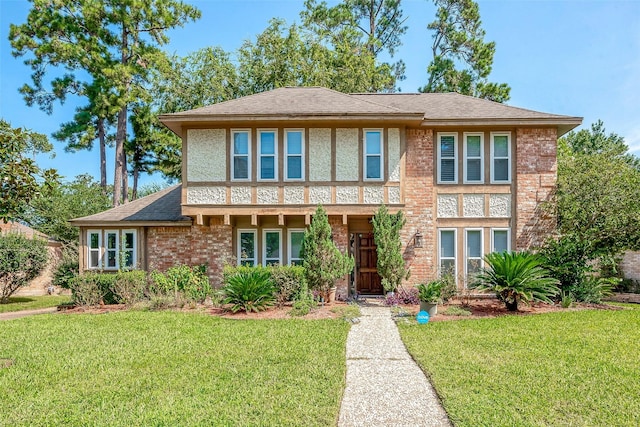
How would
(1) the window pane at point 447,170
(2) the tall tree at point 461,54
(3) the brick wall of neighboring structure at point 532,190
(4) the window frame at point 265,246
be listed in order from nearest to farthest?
1. (3) the brick wall of neighboring structure at point 532,190
2. (1) the window pane at point 447,170
3. (4) the window frame at point 265,246
4. (2) the tall tree at point 461,54

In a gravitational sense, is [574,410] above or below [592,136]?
below

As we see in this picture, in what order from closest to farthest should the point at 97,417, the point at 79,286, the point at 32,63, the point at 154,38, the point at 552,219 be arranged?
the point at 97,417 < the point at 79,286 < the point at 552,219 < the point at 32,63 < the point at 154,38

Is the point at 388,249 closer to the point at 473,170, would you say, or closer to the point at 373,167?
the point at 373,167

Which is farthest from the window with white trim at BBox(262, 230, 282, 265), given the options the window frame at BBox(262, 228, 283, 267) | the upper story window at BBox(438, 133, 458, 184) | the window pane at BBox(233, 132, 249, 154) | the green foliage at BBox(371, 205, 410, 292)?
the upper story window at BBox(438, 133, 458, 184)

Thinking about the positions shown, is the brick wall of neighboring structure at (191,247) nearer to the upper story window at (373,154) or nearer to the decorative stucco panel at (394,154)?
the upper story window at (373,154)

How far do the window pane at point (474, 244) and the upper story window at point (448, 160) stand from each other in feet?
6.20

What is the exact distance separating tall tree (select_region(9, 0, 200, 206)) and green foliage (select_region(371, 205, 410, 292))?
1676 cm

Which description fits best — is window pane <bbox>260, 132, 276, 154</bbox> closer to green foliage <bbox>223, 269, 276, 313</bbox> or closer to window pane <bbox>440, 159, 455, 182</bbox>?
green foliage <bbox>223, 269, 276, 313</bbox>

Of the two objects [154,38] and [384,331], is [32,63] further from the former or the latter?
[384,331]

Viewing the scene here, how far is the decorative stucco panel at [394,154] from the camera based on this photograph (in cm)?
1223

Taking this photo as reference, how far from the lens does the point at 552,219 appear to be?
12.8 metres

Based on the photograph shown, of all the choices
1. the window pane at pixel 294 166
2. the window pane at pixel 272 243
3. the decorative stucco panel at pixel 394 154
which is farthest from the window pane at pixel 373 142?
the window pane at pixel 272 243

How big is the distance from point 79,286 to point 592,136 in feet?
119

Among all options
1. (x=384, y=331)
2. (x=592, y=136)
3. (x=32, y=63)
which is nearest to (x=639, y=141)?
(x=592, y=136)
